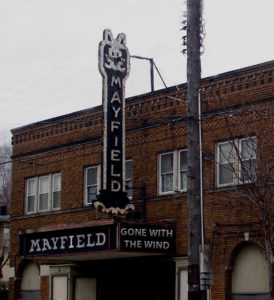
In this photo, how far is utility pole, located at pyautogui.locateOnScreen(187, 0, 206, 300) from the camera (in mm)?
13883

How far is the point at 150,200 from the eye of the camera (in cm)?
2370

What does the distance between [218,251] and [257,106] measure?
4311mm

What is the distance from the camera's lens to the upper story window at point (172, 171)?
22859 mm

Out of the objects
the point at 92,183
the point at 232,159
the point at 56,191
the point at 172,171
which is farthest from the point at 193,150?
the point at 56,191

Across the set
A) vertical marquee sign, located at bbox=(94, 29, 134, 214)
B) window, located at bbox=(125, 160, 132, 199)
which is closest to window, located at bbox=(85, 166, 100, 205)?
window, located at bbox=(125, 160, 132, 199)

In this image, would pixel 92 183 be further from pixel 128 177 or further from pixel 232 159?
pixel 232 159

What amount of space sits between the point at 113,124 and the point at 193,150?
857 cm

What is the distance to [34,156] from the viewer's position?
2859cm

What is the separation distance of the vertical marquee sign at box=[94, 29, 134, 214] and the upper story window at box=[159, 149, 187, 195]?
1.58 meters

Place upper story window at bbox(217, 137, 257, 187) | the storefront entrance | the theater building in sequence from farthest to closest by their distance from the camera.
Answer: the storefront entrance, upper story window at bbox(217, 137, 257, 187), the theater building

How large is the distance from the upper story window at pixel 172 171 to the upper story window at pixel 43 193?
536cm

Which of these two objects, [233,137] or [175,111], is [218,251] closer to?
[233,137]

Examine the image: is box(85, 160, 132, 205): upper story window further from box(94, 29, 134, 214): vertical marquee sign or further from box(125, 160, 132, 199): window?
box(94, 29, 134, 214): vertical marquee sign

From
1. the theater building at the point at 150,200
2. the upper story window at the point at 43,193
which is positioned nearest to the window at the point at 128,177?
the theater building at the point at 150,200
